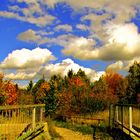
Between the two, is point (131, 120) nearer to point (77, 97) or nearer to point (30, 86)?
point (77, 97)

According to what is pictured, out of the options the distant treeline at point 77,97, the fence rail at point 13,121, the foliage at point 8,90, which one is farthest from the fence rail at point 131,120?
the foliage at point 8,90

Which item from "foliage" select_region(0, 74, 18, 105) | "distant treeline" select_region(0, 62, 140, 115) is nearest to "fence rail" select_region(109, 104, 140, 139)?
"distant treeline" select_region(0, 62, 140, 115)

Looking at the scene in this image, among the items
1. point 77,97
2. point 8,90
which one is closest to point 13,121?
point 77,97

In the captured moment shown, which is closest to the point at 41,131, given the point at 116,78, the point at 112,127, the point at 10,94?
the point at 112,127

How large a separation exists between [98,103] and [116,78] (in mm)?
44612

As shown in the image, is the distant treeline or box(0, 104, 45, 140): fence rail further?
the distant treeline

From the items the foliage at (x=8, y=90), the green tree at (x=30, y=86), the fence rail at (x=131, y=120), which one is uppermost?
the green tree at (x=30, y=86)

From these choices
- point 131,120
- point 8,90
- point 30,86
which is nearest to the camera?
point 131,120

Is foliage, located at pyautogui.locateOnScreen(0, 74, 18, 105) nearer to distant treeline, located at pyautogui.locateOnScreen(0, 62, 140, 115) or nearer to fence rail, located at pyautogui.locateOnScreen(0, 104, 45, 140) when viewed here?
distant treeline, located at pyautogui.locateOnScreen(0, 62, 140, 115)

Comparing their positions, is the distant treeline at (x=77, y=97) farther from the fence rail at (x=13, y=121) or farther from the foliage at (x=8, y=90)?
the fence rail at (x=13, y=121)

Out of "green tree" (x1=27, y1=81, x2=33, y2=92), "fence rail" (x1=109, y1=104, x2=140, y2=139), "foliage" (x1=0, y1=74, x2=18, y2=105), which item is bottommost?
"fence rail" (x1=109, y1=104, x2=140, y2=139)

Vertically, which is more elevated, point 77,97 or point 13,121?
point 77,97

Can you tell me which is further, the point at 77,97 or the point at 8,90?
the point at 8,90

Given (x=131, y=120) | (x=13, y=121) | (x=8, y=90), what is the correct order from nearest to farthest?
(x=13, y=121), (x=131, y=120), (x=8, y=90)
